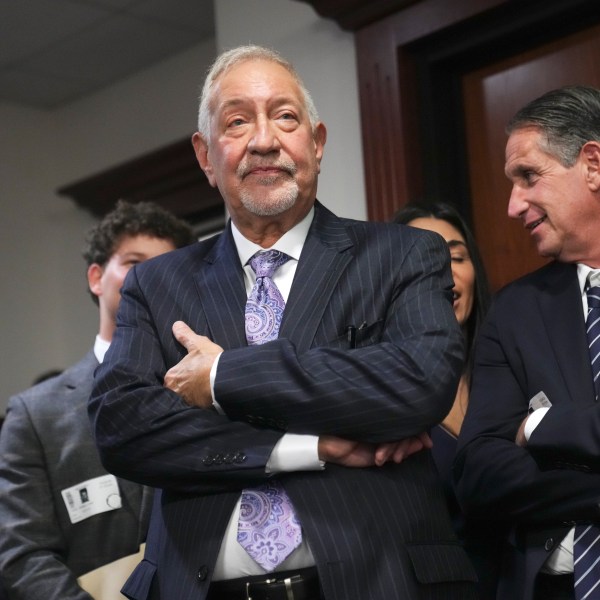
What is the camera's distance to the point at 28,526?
275 cm

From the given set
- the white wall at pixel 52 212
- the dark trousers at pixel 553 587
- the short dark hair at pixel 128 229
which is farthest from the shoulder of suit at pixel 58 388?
the white wall at pixel 52 212

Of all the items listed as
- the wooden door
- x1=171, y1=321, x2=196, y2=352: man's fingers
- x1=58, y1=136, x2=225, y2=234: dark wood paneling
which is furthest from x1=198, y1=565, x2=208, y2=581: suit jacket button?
x1=58, y1=136, x2=225, y2=234: dark wood paneling

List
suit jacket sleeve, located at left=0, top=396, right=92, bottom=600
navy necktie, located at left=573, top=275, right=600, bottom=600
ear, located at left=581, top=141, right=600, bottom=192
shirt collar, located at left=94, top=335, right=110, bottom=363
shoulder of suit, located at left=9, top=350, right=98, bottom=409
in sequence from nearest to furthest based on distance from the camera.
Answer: navy necktie, located at left=573, top=275, right=600, bottom=600, ear, located at left=581, top=141, right=600, bottom=192, suit jacket sleeve, located at left=0, top=396, right=92, bottom=600, shoulder of suit, located at left=9, top=350, right=98, bottom=409, shirt collar, located at left=94, top=335, right=110, bottom=363

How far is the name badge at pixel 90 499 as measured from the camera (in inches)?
111

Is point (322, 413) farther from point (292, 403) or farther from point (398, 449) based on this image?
point (398, 449)

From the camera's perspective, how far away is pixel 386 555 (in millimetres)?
1934

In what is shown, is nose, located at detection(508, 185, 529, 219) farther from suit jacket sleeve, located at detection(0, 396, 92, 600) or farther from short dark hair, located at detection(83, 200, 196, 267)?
suit jacket sleeve, located at detection(0, 396, 92, 600)

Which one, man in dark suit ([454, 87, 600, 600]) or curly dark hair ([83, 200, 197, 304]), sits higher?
curly dark hair ([83, 200, 197, 304])

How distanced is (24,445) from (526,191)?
1.45 meters

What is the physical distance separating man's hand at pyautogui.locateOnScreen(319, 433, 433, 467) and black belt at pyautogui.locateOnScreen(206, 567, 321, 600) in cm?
20

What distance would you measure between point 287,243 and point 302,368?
395 millimetres

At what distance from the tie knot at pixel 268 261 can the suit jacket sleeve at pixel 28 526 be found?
950 mm

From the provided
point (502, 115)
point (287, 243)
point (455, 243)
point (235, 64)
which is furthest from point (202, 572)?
point (502, 115)

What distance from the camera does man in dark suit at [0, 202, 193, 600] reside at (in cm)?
271
